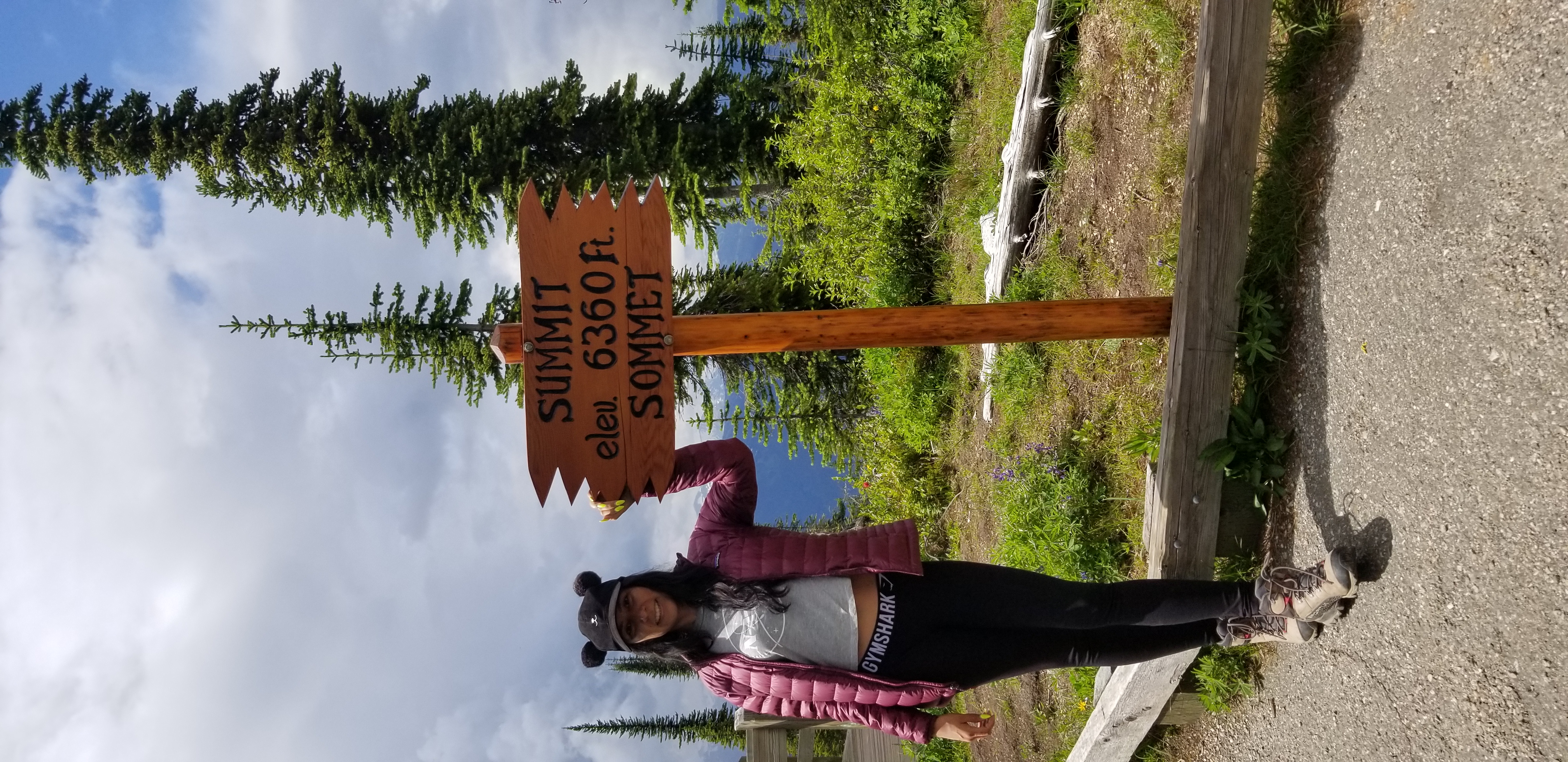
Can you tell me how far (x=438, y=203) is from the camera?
9648mm

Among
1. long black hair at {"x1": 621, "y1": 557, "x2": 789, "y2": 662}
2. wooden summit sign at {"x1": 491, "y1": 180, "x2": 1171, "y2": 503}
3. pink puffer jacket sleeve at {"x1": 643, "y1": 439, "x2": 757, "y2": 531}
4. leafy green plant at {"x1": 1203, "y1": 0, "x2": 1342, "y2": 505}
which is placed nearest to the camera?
long black hair at {"x1": 621, "y1": 557, "x2": 789, "y2": 662}

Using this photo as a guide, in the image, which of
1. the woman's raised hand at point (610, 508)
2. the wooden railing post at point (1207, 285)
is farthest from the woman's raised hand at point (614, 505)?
the wooden railing post at point (1207, 285)

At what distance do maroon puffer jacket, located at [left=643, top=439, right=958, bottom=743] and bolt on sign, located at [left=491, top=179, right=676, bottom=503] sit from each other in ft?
0.79

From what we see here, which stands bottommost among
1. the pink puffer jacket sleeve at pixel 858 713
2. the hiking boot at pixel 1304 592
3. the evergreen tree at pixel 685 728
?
the evergreen tree at pixel 685 728

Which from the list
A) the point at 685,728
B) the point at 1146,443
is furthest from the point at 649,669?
the point at 1146,443

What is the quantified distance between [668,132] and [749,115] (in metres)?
0.97

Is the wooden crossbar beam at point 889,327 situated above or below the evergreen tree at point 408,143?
below

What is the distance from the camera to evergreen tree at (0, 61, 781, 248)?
378 inches

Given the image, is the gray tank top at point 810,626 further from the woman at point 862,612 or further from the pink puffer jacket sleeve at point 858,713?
the pink puffer jacket sleeve at point 858,713

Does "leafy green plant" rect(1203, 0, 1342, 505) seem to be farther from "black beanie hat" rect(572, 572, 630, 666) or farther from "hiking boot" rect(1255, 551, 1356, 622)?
"black beanie hat" rect(572, 572, 630, 666)

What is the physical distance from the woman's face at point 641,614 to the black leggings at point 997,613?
84 cm

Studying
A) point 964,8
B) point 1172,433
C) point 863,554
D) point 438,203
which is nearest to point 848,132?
point 964,8

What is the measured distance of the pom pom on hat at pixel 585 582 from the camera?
3.53 meters

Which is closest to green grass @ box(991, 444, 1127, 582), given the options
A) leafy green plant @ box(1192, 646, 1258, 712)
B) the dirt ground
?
the dirt ground
